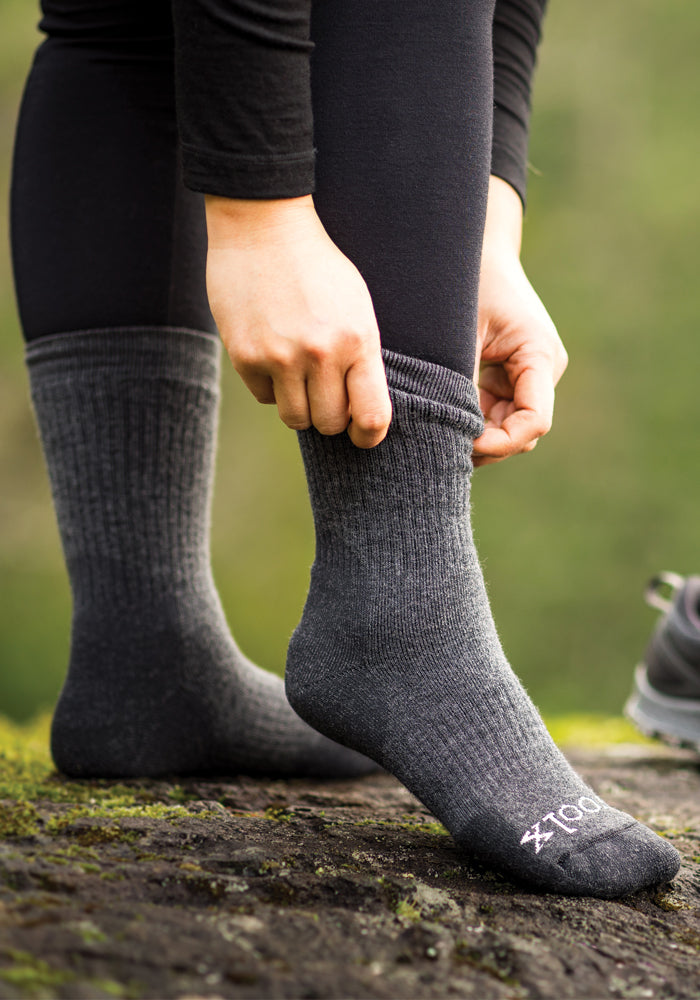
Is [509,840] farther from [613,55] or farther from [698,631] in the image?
[613,55]

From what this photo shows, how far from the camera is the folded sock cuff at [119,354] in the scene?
87cm

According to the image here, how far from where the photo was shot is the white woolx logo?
603mm

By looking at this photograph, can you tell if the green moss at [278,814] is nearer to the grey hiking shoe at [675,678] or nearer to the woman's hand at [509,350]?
the woman's hand at [509,350]

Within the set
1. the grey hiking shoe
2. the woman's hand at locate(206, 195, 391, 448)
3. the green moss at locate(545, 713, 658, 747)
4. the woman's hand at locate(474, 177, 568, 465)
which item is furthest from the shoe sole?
the woman's hand at locate(206, 195, 391, 448)

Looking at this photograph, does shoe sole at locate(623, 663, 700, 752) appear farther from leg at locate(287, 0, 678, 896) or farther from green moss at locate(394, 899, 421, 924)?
green moss at locate(394, 899, 421, 924)

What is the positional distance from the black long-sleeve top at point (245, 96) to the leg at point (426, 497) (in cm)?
5

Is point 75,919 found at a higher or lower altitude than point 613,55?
lower

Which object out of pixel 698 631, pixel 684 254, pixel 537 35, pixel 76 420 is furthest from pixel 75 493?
pixel 684 254

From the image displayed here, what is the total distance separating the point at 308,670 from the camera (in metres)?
0.72

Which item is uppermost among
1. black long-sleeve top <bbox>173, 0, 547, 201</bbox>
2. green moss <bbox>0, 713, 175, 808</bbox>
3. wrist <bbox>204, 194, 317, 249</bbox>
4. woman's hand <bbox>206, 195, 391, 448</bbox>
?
black long-sleeve top <bbox>173, 0, 547, 201</bbox>

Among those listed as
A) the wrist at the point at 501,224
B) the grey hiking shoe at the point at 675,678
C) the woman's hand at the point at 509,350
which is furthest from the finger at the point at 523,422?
the grey hiking shoe at the point at 675,678

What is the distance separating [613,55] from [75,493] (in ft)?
15.5

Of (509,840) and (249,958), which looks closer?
(249,958)

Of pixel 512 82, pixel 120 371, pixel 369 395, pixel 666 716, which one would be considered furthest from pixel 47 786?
pixel 666 716
